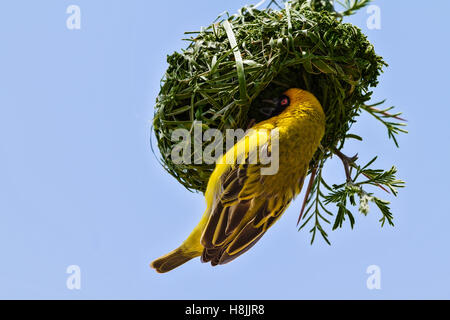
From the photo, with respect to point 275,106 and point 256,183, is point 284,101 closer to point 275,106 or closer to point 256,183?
point 275,106

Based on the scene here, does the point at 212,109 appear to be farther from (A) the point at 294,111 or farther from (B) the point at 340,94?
(B) the point at 340,94

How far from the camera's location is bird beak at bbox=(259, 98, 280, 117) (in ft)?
5.66

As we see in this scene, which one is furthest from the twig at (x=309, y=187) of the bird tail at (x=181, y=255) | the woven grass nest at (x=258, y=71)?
the bird tail at (x=181, y=255)

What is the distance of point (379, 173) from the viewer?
73.9 inches

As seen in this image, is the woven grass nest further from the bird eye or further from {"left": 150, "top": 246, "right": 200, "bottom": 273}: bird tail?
{"left": 150, "top": 246, "right": 200, "bottom": 273}: bird tail

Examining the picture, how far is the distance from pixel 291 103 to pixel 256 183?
0.27 m

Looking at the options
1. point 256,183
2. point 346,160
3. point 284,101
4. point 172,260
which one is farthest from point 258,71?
point 172,260

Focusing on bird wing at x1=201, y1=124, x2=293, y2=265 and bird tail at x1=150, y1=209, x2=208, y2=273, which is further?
bird tail at x1=150, y1=209, x2=208, y2=273

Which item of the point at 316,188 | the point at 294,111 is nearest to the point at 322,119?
the point at 294,111

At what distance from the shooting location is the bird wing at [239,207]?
5.26 feet

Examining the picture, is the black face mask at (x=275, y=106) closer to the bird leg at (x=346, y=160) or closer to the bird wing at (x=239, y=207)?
the bird wing at (x=239, y=207)

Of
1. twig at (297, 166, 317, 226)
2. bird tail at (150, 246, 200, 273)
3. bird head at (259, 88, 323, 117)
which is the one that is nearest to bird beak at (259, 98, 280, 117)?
bird head at (259, 88, 323, 117)

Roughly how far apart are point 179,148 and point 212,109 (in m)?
0.18

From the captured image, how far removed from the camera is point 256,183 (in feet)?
5.26
